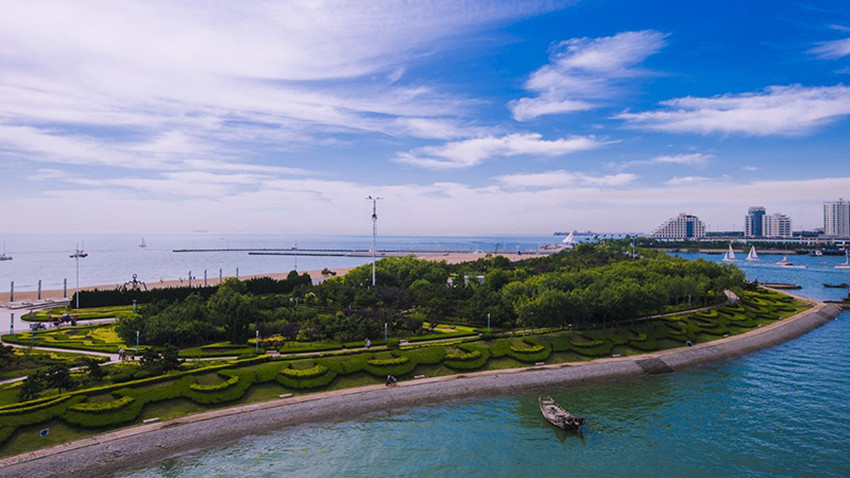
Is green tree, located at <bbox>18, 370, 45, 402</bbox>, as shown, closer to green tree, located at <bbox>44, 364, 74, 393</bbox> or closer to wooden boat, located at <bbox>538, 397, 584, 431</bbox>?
green tree, located at <bbox>44, 364, 74, 393</bbox>

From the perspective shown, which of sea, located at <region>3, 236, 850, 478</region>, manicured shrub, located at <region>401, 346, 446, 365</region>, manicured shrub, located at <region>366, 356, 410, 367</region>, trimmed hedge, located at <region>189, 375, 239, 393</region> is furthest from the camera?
manicured shrub, located at <region>401, 346, 446, 365</region>

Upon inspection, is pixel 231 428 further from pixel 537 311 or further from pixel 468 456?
pixel 537 311

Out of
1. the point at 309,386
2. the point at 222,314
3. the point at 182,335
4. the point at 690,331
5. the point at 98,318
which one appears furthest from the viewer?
the point at 98,318

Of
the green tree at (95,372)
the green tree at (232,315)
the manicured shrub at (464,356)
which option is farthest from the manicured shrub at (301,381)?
the green tree at (232,315)

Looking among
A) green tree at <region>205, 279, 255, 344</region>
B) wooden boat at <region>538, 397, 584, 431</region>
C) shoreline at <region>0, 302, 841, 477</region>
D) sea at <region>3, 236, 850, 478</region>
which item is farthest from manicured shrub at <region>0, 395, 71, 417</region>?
wooden boat at <region>538, 397, 584, 431</region>

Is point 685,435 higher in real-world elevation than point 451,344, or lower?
lower

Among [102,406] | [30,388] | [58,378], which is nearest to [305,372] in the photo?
[102,406]

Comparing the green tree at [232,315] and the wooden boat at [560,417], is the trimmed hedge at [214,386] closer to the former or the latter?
the green tree at [232,315]

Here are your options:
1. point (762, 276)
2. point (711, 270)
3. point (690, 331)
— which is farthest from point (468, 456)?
point (762, 276)
